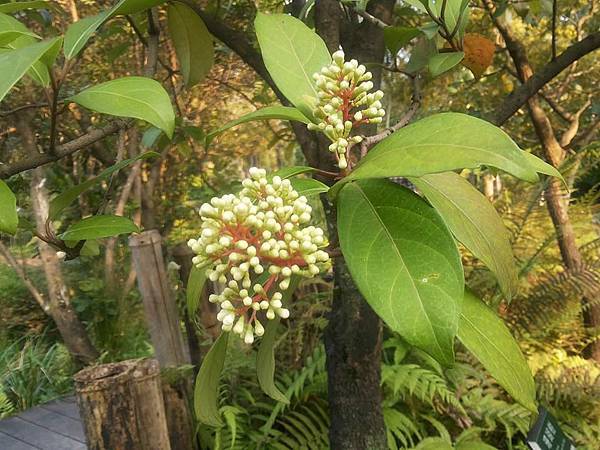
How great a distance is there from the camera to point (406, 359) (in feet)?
7.85

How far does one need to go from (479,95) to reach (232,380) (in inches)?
94.3

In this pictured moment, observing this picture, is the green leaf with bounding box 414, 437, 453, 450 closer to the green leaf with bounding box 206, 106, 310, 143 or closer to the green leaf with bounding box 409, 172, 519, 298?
the green leaf with bounding box 409, 172, 519, 298

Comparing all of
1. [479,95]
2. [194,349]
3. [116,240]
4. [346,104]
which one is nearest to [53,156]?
[346,104]

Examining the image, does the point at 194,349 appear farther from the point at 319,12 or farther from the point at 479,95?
the point at 479,95

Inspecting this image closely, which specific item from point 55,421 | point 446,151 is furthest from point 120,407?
point 55,421

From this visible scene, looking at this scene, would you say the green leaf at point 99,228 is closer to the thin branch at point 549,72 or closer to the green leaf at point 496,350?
the green leaf at point 496,350

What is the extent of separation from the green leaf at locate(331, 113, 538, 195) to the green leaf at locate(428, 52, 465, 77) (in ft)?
1.02

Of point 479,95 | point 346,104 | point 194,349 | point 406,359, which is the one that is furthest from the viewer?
point 479,95

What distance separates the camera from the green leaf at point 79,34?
0.60 m

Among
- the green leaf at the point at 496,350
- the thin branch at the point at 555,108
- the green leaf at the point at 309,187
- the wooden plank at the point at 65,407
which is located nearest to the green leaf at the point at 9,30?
the green leaf at the point at 309,187

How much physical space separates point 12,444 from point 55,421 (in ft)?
0.87

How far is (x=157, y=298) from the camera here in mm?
2291

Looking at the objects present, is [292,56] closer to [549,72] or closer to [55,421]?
[549,72]

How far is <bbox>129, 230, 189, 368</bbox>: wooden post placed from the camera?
2256 millimetres
